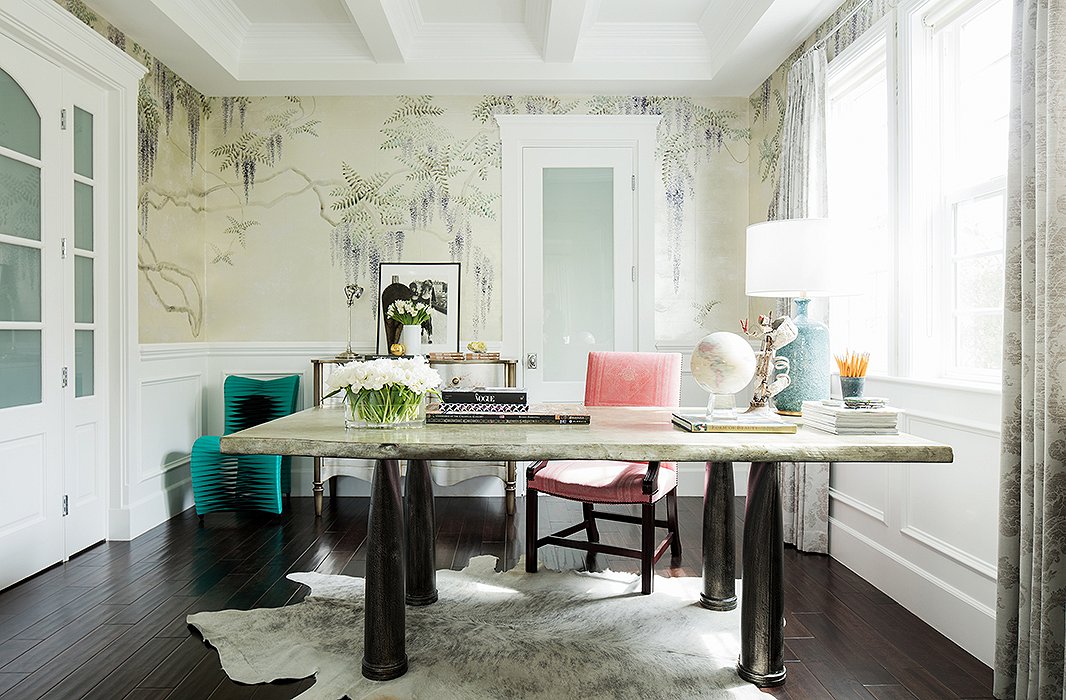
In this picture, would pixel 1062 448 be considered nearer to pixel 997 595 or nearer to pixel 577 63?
pixel 997 595

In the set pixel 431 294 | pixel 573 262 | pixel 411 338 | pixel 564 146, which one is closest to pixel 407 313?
pixel 411 338

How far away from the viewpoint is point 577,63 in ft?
14.1

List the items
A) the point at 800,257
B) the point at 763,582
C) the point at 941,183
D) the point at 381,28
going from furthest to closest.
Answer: the point at 381,28 → the point at 941,183 → the point at 800,257 → the point at 763,582

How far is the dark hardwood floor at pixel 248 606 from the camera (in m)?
2.10

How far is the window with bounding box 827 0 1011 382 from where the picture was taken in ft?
8.20

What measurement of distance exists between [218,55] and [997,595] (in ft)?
14.6

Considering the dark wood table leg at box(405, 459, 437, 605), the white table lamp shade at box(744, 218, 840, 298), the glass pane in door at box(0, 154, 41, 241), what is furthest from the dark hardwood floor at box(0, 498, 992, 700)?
the glass pane in door at box(0, 154, 41, 241)

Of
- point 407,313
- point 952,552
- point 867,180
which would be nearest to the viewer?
point 952,552

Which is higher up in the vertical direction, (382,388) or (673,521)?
(382,388)

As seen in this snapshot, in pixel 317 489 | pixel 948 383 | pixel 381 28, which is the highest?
pixel 381 28

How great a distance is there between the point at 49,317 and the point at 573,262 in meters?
2.94

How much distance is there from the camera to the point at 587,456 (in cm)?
179

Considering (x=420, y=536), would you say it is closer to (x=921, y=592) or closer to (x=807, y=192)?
(x=921, y=592)

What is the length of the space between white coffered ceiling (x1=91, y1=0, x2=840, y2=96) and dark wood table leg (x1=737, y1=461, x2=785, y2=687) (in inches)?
107
